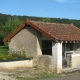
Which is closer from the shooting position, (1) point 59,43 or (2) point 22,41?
(1) point 59,43

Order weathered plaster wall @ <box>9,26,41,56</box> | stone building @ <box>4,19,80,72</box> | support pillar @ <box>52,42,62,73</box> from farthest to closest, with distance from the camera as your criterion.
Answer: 1. weathered plaster wall @ <box>9,26,41,56</box>
2. stone building @ <box>4,19,80,72</box>
3. support pillar @ <box>52,42,62,73</box>

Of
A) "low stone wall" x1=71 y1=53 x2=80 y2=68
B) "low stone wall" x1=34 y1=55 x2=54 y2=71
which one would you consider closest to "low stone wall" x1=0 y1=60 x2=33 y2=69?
"low stone wall" x1=34 y1=55 x2=54 y2=71

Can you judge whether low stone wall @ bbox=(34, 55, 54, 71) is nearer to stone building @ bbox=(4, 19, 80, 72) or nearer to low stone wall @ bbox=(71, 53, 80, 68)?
stone building @ bbox=(4, 19, 80, 72)

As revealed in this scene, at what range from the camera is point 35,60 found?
60.1ft

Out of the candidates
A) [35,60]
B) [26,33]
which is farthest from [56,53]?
[26,33]

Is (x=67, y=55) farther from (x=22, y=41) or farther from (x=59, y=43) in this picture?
(x=22, y=41)

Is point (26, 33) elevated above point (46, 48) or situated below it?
above

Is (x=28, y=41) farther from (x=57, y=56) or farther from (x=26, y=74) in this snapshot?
(x=26, y=74)

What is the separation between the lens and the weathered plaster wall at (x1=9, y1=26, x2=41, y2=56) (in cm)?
1819

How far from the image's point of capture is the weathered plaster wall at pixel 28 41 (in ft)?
59.7

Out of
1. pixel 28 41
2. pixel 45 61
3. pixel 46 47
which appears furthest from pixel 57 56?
pixel 28 41

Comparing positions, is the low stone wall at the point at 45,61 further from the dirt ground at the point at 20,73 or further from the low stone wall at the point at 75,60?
the low stone wall at the point at 75,60

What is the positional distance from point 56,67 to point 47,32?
8.62 ft

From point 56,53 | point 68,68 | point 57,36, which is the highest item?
point 57,36
